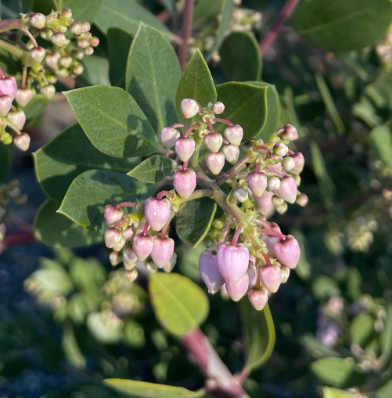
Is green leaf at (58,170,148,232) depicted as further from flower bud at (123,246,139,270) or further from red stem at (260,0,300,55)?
red stem at (260,0,300,55)

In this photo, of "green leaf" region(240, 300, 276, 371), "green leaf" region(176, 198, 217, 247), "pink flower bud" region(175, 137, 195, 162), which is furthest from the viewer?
"green leaf" region(240, 300, 276, 371)

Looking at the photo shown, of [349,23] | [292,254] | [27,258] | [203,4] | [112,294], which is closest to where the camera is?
[292,254]

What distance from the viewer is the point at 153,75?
0.93m

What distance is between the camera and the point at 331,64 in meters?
2.25

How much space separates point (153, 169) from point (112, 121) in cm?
12

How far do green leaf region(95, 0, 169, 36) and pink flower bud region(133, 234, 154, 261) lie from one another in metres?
0.65

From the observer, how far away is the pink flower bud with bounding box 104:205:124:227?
0.75 meters

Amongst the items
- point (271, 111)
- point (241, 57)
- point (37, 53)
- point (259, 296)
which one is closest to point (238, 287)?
point (259, 296)

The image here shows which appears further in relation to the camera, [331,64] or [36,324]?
[331,64]

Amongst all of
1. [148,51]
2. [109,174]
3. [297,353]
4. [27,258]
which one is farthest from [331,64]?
[27,258]

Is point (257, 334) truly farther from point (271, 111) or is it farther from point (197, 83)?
point (197, 83)

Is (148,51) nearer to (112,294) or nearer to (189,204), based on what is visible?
(189,204)

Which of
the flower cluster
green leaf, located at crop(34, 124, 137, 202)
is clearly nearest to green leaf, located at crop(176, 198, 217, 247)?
the flower cluster

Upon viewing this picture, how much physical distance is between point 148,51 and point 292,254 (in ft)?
1.62
